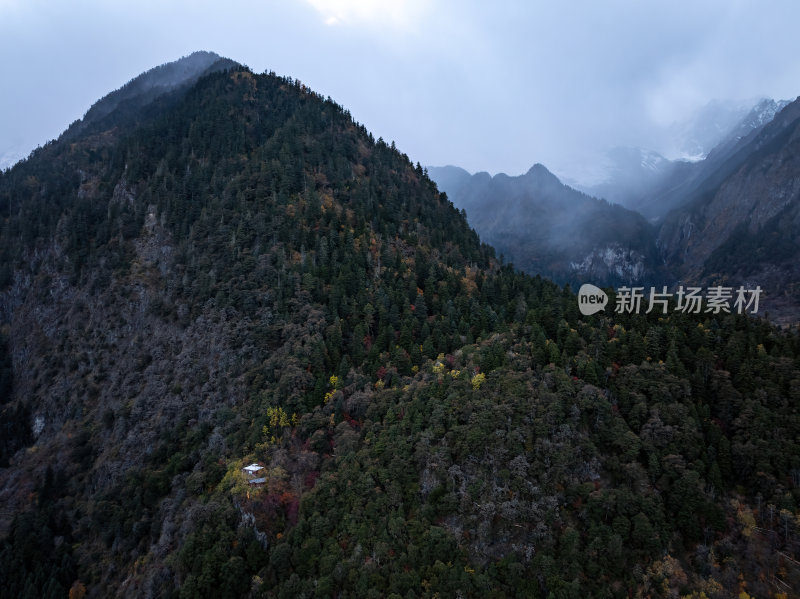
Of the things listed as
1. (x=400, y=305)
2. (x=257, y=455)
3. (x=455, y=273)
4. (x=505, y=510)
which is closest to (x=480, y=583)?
(x=505, y=510)

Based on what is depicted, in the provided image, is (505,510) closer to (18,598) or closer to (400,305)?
(400,305)

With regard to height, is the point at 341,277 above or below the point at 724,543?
above

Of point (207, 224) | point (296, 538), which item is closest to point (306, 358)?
point (296, 538)

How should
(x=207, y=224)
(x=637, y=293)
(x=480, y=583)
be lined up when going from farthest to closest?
(x=207, y=224)
(x=637, y=293)
(x=480, y=583)

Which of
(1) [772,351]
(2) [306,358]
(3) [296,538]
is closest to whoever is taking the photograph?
(3) [296,538]

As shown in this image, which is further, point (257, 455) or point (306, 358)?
point (306, 358)

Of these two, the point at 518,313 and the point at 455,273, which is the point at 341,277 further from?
the point at 518,313

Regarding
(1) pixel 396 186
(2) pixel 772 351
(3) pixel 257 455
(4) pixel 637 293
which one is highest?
(1) pixel 396 186
